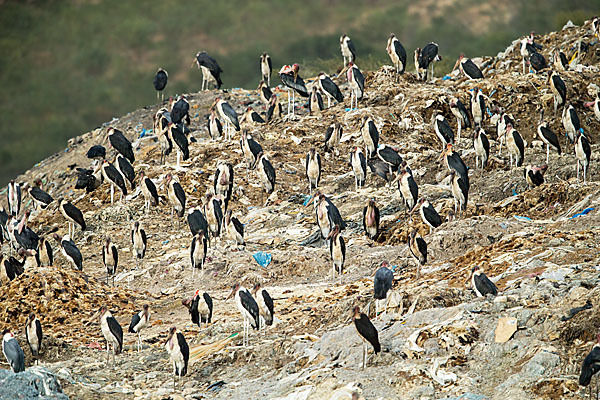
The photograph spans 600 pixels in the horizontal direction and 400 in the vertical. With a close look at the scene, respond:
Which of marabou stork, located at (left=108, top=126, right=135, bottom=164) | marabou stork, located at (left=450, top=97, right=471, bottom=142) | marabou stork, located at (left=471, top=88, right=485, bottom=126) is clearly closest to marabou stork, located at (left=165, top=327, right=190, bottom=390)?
marabou stork, located at (left=108, top=126, right=135, bottom=164)

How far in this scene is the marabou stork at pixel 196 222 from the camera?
1755 centimetres

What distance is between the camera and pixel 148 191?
20156mm

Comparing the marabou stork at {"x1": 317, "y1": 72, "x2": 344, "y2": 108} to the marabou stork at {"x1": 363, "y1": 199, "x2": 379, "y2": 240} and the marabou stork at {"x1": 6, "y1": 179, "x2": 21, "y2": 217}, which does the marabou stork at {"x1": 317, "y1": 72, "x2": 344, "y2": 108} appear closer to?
the marabou stork at {"x1": 363, "y1": 199, "x2": 379, "y2": 240}

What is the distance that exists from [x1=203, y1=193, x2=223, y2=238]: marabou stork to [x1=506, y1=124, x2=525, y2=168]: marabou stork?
21.9 feet

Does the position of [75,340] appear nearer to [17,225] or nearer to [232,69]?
[17,225]

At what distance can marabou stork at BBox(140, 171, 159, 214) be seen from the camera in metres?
20.1

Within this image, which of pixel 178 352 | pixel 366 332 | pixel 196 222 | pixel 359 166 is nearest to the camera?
pixel 366 332

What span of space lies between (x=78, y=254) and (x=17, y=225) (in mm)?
3382

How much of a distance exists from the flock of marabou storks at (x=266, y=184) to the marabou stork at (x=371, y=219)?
0.02 meters

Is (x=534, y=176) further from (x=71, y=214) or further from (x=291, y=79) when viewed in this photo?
(x=71, y=214)

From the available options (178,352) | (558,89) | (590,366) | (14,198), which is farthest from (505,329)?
(14,198)

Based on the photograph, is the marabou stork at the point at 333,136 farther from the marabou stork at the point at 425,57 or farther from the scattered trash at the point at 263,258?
the scattered trash at the point at 263,258

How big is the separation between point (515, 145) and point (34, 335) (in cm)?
1132

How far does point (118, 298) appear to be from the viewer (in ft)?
51.6
